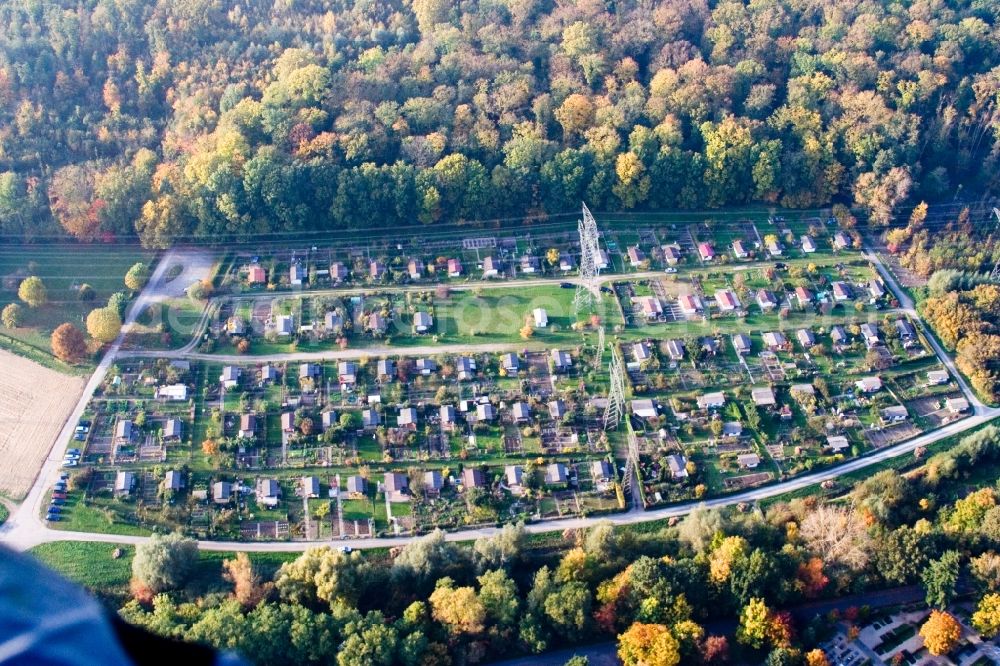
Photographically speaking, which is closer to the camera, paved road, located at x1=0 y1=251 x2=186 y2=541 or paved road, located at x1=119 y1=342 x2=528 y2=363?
paved road, located at x1=0 y1=251 x2=186 y2=541

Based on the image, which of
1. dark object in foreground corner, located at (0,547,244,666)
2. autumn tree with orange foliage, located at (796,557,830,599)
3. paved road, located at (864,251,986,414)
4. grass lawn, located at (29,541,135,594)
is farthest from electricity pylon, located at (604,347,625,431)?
dark object in foreground corner, located at (0,547,244,666)

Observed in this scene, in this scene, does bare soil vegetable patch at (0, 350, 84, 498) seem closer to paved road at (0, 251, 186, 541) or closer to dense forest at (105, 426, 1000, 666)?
paved road at (0, 251, 186, 541)

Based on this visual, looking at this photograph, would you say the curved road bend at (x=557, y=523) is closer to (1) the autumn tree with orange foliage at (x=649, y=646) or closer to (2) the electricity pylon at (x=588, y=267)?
(1) the autumn tree with orange foliage at (x=649, y=646)

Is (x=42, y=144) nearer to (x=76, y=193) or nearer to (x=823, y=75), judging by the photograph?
(x=76, y=193)

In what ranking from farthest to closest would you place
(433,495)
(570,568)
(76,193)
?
(76,193), (433,495), (570,568)

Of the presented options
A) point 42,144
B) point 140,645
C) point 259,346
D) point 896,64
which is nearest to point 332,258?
point 259,346

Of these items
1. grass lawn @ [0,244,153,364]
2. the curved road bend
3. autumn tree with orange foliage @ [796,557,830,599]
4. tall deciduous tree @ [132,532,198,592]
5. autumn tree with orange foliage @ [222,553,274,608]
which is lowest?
autumn tree with orange foliage @ [796,557,830,599]

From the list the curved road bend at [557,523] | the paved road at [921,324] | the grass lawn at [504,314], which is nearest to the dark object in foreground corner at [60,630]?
the curved road bend at [557,523]

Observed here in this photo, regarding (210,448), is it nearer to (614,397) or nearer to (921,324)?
(614,397)
